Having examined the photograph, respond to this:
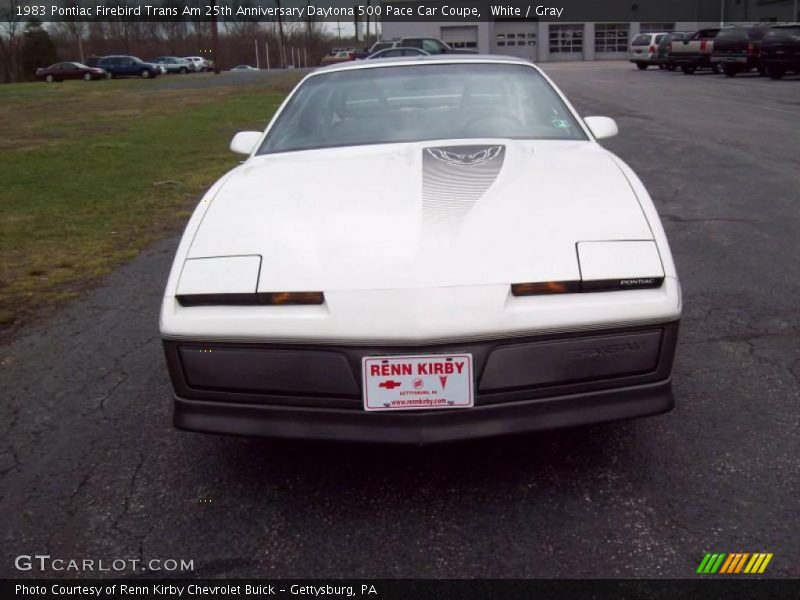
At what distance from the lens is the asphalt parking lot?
229 cm

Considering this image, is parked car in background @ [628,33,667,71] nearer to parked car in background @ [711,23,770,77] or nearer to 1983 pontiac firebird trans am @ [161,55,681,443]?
parked car in background @ [711,23,770,77]

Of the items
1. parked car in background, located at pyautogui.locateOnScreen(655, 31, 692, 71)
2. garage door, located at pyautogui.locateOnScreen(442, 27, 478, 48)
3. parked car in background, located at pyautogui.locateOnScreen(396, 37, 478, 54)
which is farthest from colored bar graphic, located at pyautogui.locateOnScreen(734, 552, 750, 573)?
garage door, located at pyautogui.locateOnScreen(442, 27, 478, 48)

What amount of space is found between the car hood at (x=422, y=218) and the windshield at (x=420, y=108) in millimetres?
409

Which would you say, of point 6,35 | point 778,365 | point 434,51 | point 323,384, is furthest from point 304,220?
point 6,35

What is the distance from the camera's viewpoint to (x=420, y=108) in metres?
3.94

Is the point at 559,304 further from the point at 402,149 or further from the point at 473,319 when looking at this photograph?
the point at 402,149

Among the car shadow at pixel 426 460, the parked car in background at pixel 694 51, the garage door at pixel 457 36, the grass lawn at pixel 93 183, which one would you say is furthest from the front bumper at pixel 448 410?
the garage door at pixel 457 36

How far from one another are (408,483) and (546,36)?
6733 cm

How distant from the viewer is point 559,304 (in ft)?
7.92

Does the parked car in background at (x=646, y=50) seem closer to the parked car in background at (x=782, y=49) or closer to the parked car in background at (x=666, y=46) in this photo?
the parked car in background at (x=666, y=46)

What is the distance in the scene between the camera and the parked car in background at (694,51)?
29.4 meters

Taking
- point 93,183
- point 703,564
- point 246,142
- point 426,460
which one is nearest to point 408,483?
point 426,460

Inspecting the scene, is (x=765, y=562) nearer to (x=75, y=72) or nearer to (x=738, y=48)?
(x=738, y=48)

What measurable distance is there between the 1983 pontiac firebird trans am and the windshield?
0.93 m
